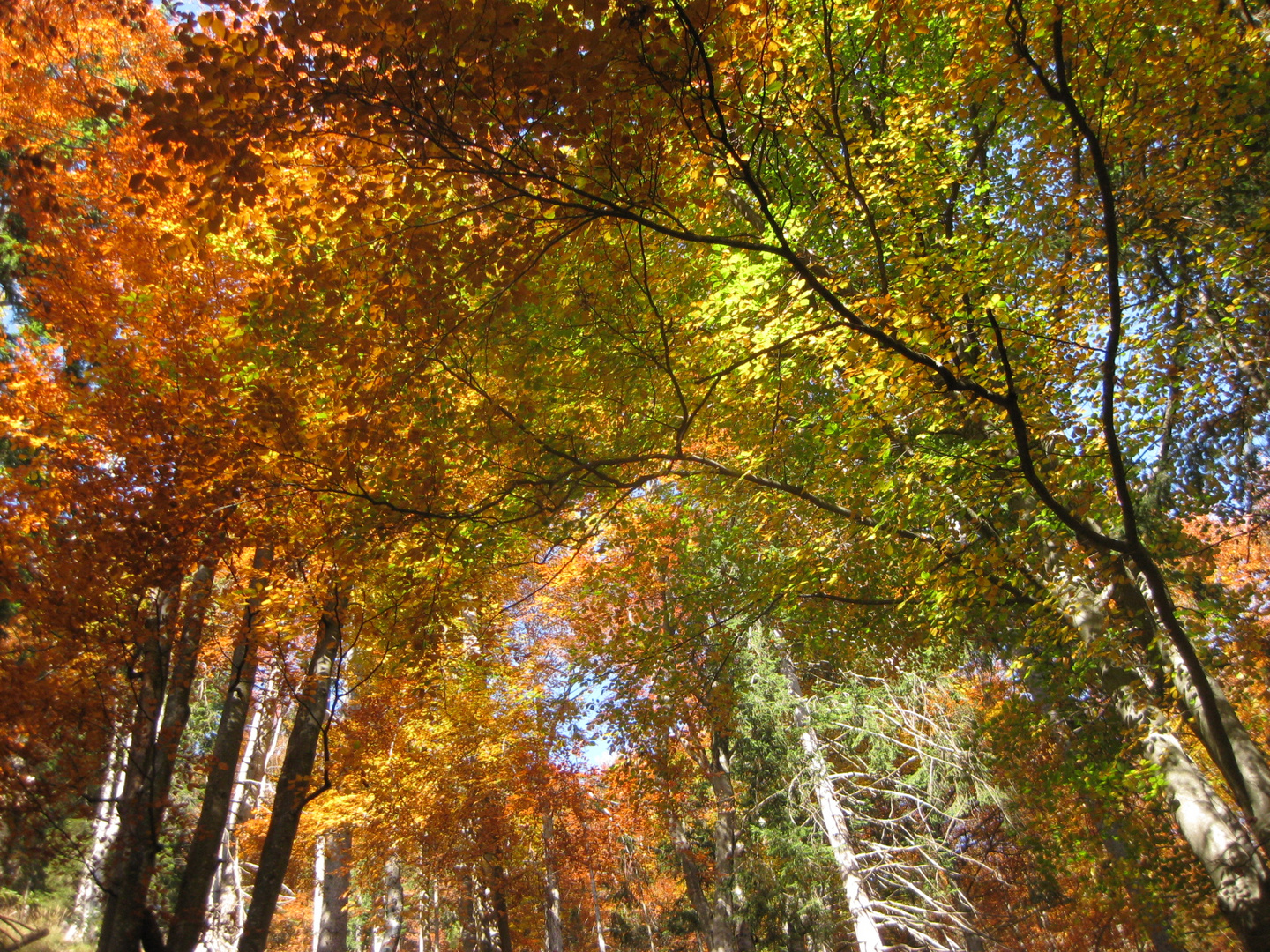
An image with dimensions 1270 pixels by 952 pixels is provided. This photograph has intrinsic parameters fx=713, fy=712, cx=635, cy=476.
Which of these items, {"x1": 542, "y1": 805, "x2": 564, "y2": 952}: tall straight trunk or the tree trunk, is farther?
{"x1": 542, "y1": 805, "x2": 564, "y2": 952}: tall straight trunk

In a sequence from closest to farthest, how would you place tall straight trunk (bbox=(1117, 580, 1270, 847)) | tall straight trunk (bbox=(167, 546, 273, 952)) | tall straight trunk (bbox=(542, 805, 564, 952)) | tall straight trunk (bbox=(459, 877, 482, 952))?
tall straight trunk (bbox=(1117, 580, 1270, 847)) < tall straight trunk (bbox=(167, 546, 273, 952)) < tall straight trunk (bbox=(459, 877, 482, 952)) < tall straight trunk (bbox=(542, 805, 564, 952))

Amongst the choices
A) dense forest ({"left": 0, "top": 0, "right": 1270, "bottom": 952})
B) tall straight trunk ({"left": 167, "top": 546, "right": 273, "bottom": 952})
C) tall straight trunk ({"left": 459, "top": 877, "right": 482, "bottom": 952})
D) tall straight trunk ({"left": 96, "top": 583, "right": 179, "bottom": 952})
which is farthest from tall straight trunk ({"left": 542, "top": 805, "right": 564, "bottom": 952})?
tall straight trunk ({"left": 96, "top": 583, "right": 179, "bottom": 952})

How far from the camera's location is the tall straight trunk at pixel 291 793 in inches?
264

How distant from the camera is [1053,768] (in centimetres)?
862

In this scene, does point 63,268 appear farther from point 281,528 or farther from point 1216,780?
point 1216,780

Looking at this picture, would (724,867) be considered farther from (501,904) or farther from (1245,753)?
(1245,753)

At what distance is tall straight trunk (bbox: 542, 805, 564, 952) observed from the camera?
50.1ft

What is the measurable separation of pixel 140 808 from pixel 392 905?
7.76 m

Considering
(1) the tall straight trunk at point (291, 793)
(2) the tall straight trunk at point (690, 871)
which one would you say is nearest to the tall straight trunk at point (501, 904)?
(2) the tall straight trunk at point (690, 871)

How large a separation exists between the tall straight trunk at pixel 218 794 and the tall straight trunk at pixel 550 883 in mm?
8797

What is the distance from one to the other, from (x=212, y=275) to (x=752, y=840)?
12.7m

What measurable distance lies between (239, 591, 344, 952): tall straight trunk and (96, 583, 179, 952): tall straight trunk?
3.42 ft

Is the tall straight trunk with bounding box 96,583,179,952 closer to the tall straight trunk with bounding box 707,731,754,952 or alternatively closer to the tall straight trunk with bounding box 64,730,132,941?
the tall straight trunk with bounding box 64,730,132,941

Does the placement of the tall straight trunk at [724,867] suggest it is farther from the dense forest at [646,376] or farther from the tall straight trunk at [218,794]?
the tall straight trunk at [218,794]
